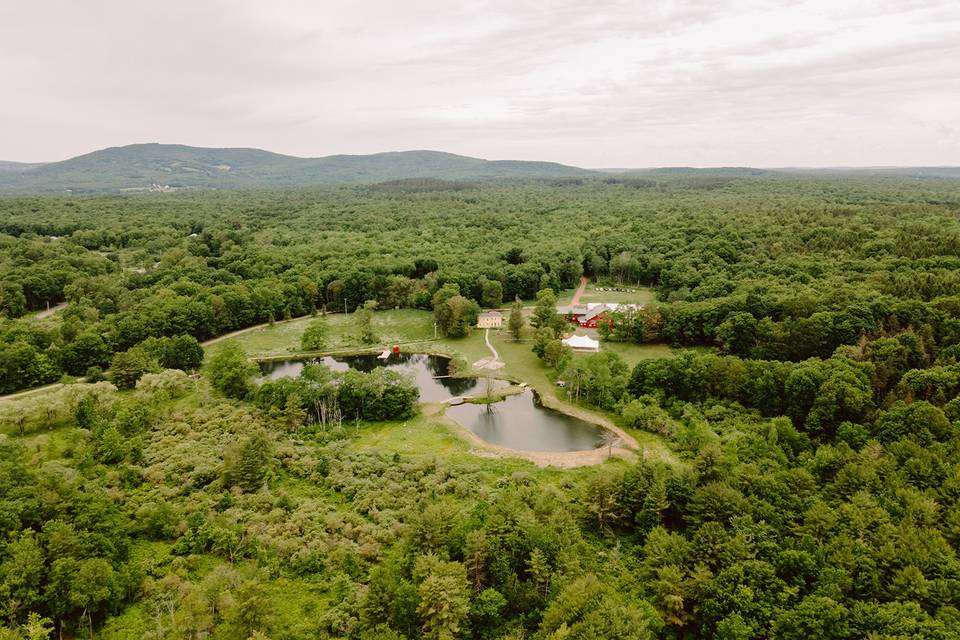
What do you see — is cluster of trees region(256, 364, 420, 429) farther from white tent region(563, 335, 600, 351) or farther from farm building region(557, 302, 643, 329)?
farm building region(557, 302, 643, 329)

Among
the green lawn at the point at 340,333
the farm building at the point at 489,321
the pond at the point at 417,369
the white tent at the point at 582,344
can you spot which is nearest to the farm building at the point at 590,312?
the white tent at the point at 582,344

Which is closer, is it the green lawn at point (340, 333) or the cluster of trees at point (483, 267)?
the cluster of trees at point (483, 267)

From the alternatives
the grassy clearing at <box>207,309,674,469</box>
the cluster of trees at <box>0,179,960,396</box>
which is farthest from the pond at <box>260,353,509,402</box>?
the cluster of trees at <box>0,179,960,396</box>

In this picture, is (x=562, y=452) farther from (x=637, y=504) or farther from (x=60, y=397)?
(x=60, y=397)

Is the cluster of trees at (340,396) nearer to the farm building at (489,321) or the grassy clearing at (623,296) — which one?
the farm building at (489,321)

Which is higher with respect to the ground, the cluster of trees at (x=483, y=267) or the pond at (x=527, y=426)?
the cluster of trees at (x=483, y=267)

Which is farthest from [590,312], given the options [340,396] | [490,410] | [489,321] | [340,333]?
[340,396]
